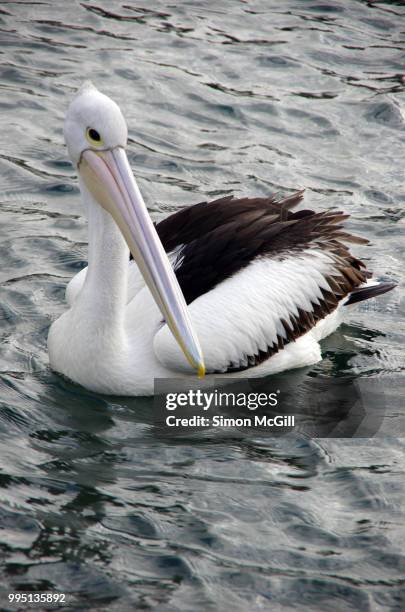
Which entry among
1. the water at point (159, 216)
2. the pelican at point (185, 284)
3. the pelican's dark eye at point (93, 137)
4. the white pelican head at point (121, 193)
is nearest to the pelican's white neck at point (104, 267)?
the pelican at point (185, 284)

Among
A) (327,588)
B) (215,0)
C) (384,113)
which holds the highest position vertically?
(215,0)

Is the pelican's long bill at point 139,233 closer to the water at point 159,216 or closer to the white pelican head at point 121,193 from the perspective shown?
the white pelican head at point 121,193

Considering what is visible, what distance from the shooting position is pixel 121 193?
16.8 ft

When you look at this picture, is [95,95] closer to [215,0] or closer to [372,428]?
[372,428]

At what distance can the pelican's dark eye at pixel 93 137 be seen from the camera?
200 inches

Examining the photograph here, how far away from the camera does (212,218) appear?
5.84 m

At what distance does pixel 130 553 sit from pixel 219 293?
67.9 inches

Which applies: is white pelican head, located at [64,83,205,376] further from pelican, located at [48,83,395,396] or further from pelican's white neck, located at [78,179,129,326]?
pelican's white neck, located at [78,179,129,326]

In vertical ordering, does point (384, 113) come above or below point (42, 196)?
above

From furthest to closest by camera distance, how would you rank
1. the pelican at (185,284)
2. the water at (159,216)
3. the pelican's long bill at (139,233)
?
the pelican at (185,284), the pelican's long bill at (139,233), the water at (159,216)

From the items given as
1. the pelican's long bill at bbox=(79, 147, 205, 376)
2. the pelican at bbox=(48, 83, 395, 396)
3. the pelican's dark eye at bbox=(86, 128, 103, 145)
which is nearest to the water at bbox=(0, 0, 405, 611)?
the pelican at bbox=(48, 83, 395, 396)

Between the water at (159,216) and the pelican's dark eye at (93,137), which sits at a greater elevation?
the pelican's dark eye at (93,137)

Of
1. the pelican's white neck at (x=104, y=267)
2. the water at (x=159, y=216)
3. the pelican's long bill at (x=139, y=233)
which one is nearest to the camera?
the water at (x=159, y=216)

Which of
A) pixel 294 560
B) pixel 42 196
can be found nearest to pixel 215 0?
pixel 42 196
